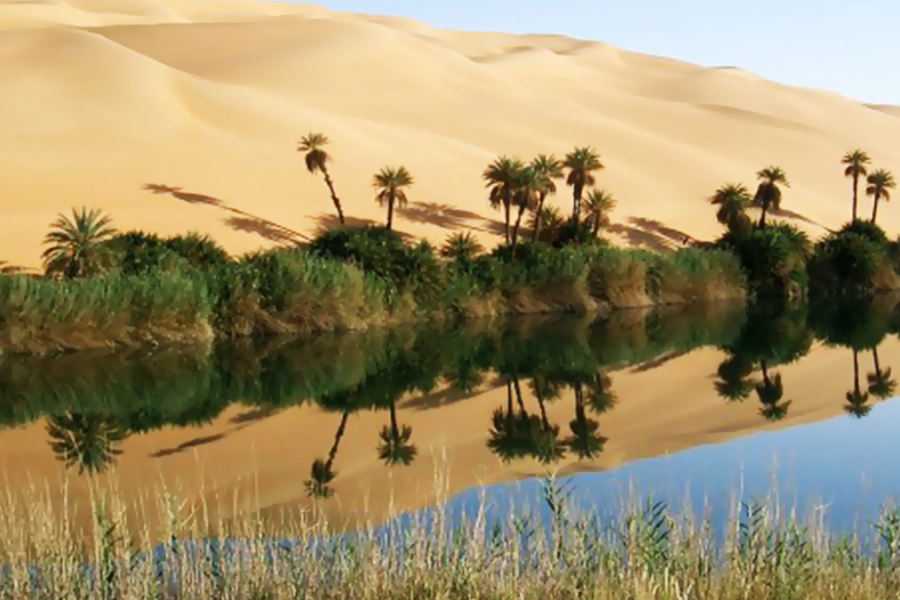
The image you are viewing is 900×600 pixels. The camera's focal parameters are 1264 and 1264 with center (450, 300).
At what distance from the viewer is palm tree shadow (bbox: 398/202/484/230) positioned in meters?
50.8

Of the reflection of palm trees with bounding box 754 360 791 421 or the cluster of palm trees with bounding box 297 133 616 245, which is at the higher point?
the cluster of palm trees with bounding box 297 133 616 245

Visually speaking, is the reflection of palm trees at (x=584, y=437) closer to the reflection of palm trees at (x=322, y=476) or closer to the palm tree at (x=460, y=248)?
the reflection of palm trees at (x=322, y=476)

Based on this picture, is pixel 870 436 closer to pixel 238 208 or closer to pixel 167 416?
pixel 167 416

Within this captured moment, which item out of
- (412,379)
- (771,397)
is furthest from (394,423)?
(771,397)

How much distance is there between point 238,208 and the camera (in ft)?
158

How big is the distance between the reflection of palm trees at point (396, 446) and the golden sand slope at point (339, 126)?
81.3 feet

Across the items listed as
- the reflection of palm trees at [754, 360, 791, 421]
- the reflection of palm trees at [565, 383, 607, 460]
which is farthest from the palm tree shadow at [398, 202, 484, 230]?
the reflection of palm trees at [565, 383, 607, 460]

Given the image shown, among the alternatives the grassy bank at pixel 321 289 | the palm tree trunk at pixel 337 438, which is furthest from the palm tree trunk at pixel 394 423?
the grassy bank at pixel 321 289

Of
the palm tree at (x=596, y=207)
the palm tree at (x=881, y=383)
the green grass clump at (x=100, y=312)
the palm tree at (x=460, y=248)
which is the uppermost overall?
the palm tree at (x=596, y=207)

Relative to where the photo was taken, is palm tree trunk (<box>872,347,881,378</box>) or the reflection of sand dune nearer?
the reflection of sand dune

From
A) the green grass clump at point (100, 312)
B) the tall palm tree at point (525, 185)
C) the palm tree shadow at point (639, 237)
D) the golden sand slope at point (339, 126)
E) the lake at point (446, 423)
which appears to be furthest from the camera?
the palm tree shadow at point (639, 237)

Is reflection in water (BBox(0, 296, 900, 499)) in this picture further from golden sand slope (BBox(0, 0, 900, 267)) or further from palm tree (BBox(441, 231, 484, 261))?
golden sand slope (BBox(0, 0, 900, 267))

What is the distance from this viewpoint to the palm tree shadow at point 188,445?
51.5 ft

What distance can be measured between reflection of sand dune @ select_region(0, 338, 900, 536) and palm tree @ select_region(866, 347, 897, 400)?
0.48 meters
